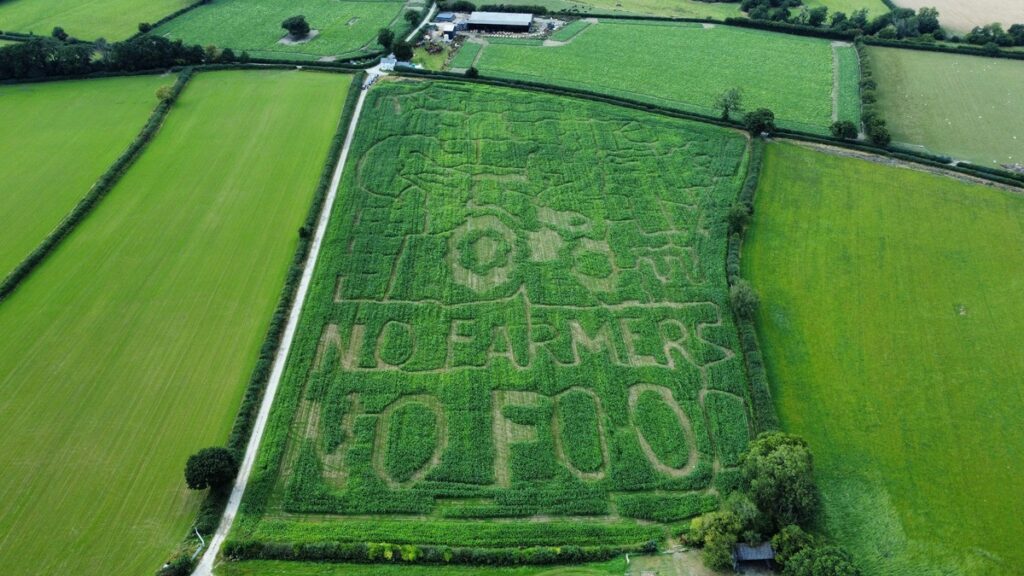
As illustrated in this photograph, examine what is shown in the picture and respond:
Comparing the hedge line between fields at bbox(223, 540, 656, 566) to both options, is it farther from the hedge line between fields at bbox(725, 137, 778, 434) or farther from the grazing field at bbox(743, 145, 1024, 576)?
the grazing field at bbox(743, 145, 1024, 576)

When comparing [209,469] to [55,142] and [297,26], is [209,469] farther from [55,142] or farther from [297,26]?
[297,26]

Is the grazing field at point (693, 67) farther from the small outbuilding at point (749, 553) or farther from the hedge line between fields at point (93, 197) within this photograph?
the small outbuilding at point (749, 553)

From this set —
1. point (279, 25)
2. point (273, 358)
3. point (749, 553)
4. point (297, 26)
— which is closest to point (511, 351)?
point (273, 358)

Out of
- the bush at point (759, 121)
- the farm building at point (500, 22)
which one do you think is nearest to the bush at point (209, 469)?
the bush at point (759, 121)

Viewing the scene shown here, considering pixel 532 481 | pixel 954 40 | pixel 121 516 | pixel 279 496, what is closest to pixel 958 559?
pixel 532 481

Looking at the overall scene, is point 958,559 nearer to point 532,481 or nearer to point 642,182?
point 532,481

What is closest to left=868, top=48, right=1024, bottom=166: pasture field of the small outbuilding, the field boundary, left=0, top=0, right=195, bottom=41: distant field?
the small outbuilding

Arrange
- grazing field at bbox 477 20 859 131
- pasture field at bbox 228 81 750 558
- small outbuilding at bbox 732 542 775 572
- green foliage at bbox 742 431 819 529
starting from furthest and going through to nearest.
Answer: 1. grazing field at bbox 477 20 859 131
2. pasture field at bbox 228 81 750 558
3. green foliage at bbox 742 431 819 529
4. small outbuilding at bbox 732 542 775 572
